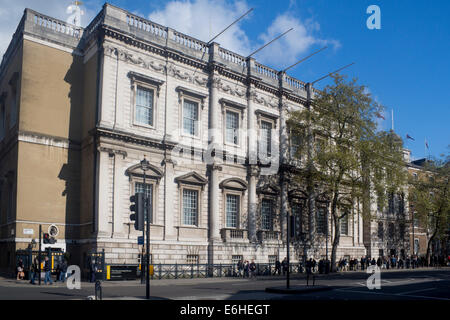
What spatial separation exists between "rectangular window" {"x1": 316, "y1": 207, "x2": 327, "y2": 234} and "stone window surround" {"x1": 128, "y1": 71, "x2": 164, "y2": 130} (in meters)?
21.7

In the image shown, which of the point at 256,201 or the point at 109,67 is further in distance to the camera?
the point at 256,201

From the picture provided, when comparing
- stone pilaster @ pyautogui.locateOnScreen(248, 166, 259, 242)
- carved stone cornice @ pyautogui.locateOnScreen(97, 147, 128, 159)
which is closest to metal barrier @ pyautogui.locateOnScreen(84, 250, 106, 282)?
carved stone cornice @ pyautogui.locateOnScreen(97, 147, 128, 159)

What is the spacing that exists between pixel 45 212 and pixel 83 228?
9.40 feet

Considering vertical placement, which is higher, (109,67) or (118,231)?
(109,67)

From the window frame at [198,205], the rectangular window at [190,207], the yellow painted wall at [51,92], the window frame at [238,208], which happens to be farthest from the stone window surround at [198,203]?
the yellow painted wall at [51,92]

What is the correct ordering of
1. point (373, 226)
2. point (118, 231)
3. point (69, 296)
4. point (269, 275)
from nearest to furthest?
point (69, 296), point (118, 231), point (269, 275), point (373, 226)

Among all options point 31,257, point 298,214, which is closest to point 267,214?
point 298,214

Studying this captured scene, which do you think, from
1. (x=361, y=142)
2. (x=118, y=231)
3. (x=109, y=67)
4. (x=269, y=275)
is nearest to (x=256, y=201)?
(x=269, y=275)

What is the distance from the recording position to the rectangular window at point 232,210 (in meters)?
41.0

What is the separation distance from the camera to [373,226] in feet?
193

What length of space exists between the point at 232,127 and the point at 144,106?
898 cm

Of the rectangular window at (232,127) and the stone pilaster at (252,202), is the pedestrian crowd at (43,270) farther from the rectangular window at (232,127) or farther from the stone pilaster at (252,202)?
the rectangular window at (232,127)

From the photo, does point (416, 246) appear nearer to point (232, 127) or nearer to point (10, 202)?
point (232, 127)
